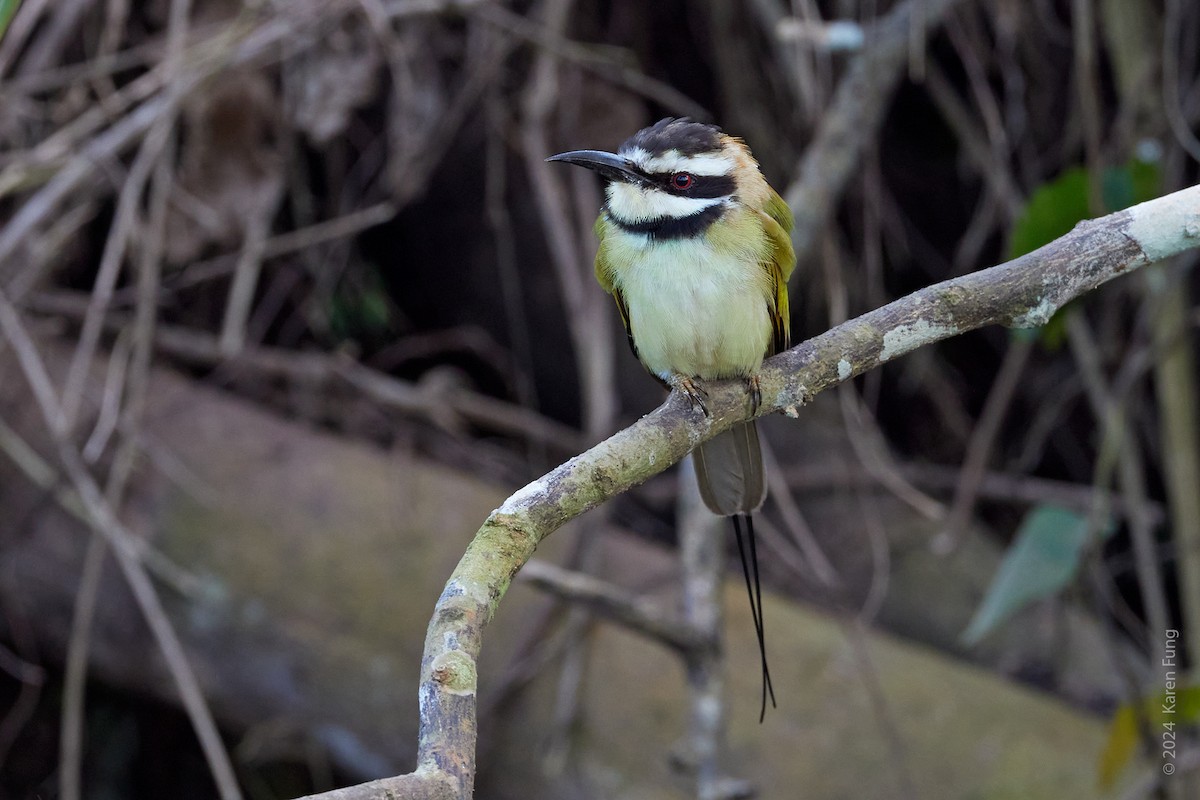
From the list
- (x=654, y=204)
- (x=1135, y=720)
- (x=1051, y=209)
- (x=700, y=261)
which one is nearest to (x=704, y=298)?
(x=700, y=261)

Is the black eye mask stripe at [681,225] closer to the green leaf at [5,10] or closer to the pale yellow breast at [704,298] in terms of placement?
the pale yellow breast at [704,298]

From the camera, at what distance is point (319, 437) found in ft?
8.73

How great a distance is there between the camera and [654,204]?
6.01ft

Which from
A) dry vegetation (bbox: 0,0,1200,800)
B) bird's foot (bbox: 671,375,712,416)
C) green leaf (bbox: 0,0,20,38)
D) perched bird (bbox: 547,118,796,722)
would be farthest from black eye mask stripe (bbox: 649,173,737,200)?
green leaf (bbox: 0,0,20,38)

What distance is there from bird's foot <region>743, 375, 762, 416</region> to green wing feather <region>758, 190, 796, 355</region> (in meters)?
0.27

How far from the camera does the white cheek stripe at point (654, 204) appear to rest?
1.83m

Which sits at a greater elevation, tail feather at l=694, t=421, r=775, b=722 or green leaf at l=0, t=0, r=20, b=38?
green leaf at l=0, t=0, r=20, b=38

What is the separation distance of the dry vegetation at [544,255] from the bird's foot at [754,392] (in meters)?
0.53

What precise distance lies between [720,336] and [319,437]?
1.23 m

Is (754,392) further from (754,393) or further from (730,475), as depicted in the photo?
(730,475)

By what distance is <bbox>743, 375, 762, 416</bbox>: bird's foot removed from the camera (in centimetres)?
152

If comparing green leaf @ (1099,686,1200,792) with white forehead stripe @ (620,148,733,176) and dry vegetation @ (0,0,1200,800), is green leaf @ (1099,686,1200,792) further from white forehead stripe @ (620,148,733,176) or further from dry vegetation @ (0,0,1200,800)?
white forehead stripe @ (620,148,733,176)

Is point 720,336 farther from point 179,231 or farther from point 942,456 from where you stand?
point 942,456

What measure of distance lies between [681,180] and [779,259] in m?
0.20
